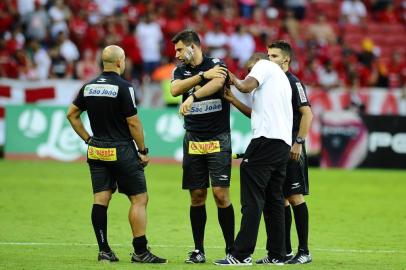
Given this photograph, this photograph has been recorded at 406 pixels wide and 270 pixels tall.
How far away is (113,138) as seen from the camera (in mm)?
10656

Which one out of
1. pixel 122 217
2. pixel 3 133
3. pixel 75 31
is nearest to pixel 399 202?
pixel 122 217

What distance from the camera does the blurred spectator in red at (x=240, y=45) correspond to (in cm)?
2833

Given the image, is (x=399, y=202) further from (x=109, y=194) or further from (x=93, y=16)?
(x=93, y=16)

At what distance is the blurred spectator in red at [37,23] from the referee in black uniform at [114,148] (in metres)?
16.6

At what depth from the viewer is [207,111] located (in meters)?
10.9

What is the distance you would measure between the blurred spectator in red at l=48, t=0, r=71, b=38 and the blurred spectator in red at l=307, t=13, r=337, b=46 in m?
7.86

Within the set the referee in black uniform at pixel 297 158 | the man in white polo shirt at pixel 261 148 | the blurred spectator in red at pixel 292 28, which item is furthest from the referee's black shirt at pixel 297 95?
the blurred spectator in red at pixel 292 28

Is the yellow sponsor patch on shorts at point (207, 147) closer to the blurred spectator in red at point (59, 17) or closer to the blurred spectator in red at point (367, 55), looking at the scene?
the blurred spectator in red at point (59, 17)

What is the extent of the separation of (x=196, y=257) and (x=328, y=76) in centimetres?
1798

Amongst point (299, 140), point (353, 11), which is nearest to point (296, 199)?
point (299, 140)

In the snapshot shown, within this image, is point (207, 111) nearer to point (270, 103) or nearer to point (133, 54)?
point (270, 103)

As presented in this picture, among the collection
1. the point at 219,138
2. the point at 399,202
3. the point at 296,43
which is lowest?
the point at 399,202

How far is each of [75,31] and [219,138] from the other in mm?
17140

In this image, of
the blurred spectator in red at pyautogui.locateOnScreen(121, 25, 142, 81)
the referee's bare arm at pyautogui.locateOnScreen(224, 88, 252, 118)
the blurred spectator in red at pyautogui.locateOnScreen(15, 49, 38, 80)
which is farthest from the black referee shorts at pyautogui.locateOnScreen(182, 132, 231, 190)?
the blurred spectator in red at pyautogui.locateOnScreen(121, 25, 142, 81)
